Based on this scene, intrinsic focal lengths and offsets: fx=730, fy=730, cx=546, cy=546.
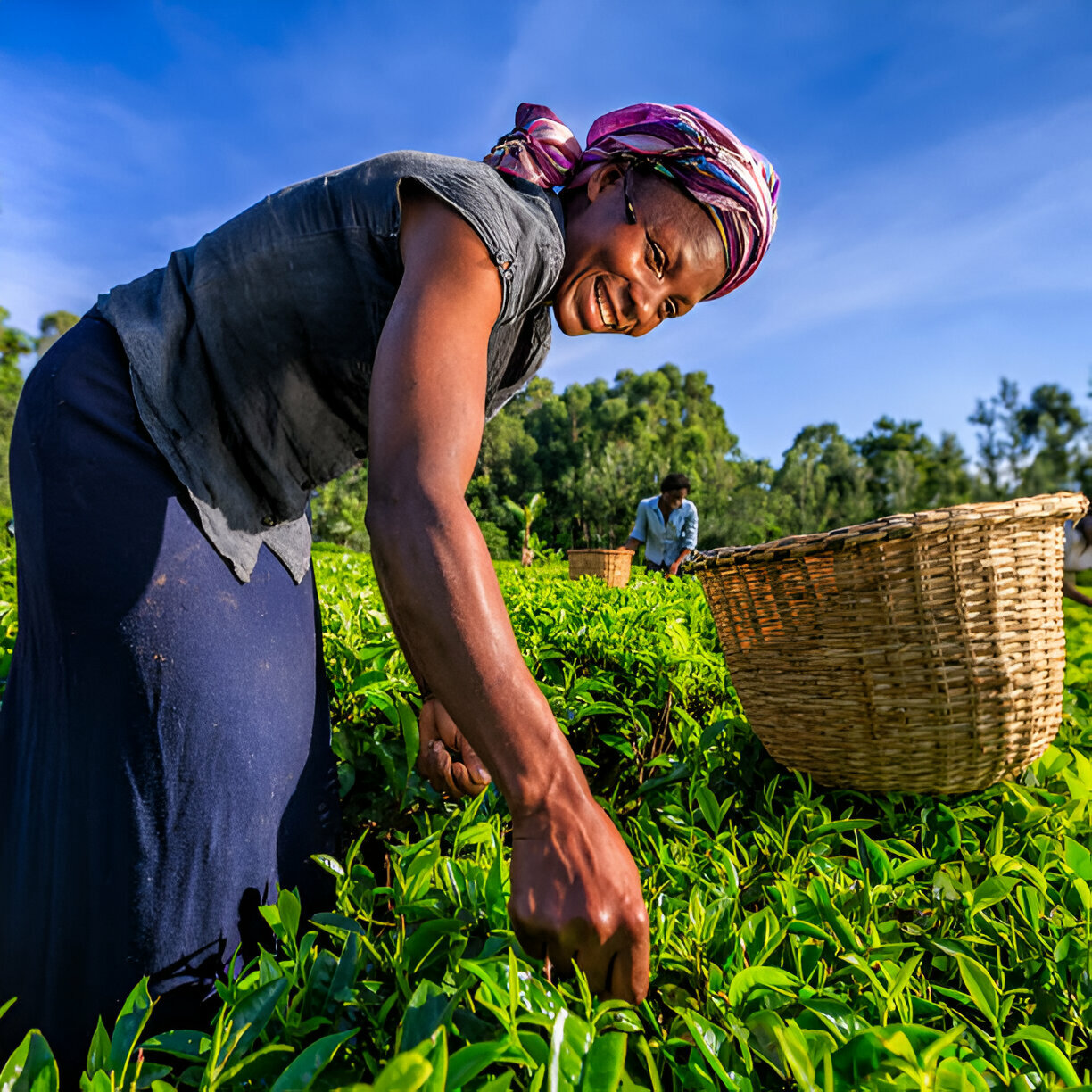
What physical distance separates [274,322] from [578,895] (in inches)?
35.0

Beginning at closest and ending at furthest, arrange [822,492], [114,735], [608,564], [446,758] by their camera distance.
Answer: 1. [114,735]
2. [446,758]
3. [608,564]
4. [822,492]

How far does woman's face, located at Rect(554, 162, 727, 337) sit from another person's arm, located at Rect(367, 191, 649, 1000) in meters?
0.45

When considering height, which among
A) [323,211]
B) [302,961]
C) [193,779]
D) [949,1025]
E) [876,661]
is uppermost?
[323,211]

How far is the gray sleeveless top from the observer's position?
1.00 m

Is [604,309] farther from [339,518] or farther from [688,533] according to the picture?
[339,518]

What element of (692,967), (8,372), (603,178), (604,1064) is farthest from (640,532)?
(8,372)

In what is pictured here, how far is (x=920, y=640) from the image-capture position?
1562 mm

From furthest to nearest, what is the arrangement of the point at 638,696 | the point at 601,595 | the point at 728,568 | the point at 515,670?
the point at 601,595 < the point at 638,696 < the point at 728,568 < the point at 515,670

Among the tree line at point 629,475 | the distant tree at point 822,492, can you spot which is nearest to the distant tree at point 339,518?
the tree line at point 629,475

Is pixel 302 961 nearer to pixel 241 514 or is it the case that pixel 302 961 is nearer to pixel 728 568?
pixel 241 514

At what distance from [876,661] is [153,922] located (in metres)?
1.42

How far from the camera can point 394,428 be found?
762 mm

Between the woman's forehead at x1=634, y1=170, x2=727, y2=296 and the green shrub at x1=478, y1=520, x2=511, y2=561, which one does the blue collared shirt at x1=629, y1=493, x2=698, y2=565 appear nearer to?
the woman's forehead at x1=634, y1=170, x2=727, y2=296

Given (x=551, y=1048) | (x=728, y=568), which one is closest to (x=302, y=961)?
(x=551, y=1048)
